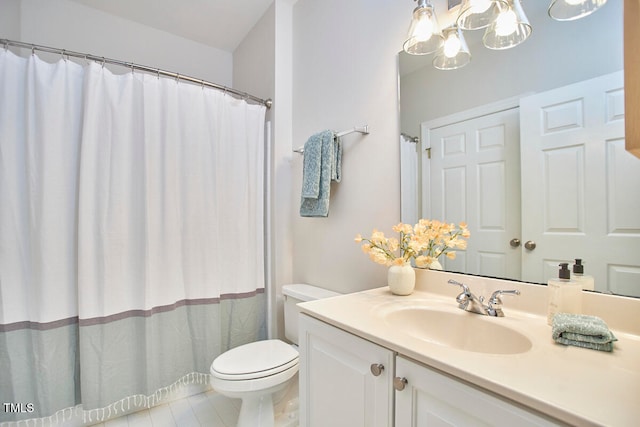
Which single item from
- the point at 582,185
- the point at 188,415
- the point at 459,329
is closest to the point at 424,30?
the point at 582,185

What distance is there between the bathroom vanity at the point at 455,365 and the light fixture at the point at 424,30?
93 centimetres

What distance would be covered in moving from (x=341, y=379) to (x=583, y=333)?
2.04 ft

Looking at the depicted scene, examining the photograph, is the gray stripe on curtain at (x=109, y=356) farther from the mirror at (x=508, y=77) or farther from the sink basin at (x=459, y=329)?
the mirror at (x=508, y=77)

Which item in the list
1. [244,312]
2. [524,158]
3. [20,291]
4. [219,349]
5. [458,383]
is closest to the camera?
[458,383]

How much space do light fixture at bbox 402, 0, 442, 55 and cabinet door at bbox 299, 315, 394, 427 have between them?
112 centimetres

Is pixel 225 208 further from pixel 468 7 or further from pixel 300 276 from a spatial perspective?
pixel 468 7

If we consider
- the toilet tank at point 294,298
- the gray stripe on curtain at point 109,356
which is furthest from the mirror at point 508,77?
the gray stripe on curtain at point 109,356

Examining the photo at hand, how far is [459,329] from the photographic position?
36.8 inches

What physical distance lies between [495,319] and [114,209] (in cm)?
176

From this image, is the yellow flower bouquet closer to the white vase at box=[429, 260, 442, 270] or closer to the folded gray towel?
the white vase at box=[429, 260, 442, 270]

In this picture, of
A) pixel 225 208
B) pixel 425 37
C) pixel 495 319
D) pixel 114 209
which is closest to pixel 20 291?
pixel 114 209

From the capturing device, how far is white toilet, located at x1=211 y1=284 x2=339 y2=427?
128cm

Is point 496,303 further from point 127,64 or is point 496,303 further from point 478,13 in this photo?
point 127,64

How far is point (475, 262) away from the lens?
1.09m
